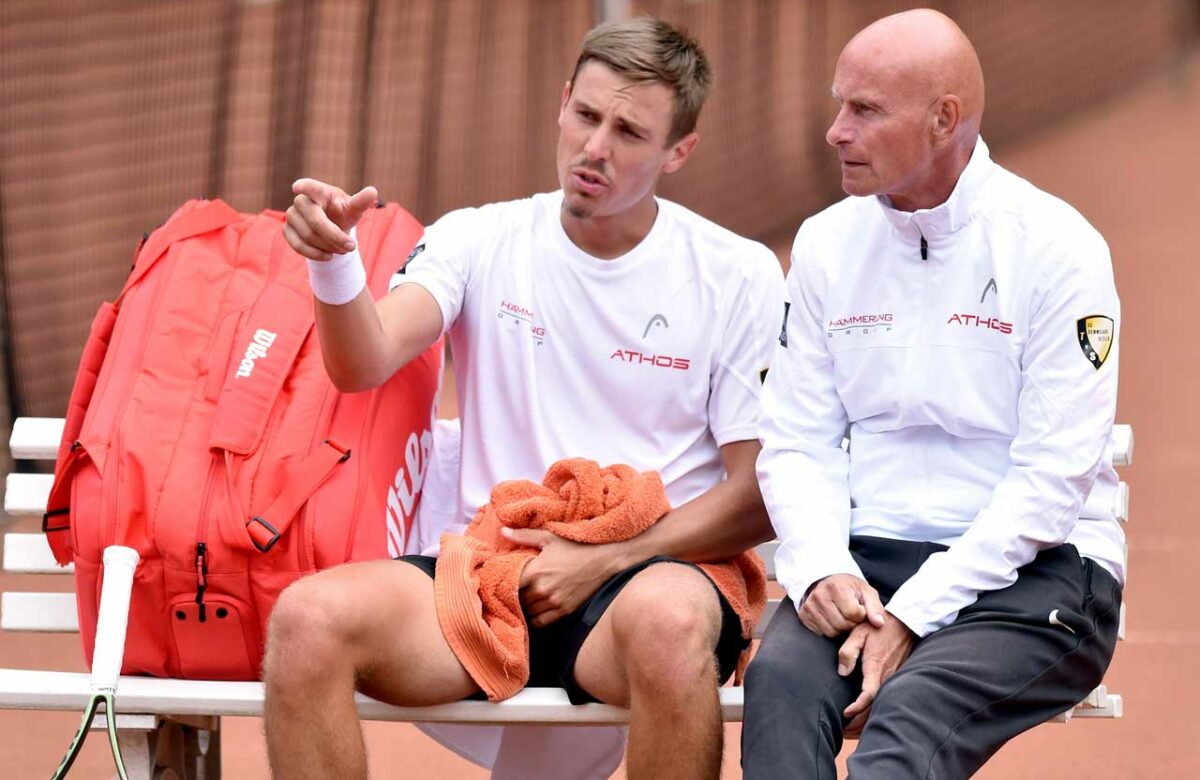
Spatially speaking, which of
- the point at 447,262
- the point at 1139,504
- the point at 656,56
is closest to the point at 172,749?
the point at 447,262

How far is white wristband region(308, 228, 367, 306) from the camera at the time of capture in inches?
126

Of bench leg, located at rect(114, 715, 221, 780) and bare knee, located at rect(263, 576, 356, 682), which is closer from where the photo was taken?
bare knee, located at rect(263, 576, 356, 682)

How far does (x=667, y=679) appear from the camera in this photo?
9.67 feet

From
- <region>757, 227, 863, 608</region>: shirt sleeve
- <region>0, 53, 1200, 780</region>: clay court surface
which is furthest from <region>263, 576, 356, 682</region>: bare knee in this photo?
<region>0, 53, 1200, 780</region>: clay court surface

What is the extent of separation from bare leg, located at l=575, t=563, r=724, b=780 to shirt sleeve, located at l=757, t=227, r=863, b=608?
21 centimetres

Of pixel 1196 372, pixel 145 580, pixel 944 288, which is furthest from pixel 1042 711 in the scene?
pixel 1196 372

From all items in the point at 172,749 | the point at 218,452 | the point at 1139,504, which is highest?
the point at 218,452

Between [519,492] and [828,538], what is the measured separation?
2.00ft

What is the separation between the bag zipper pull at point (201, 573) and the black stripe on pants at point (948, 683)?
985mm

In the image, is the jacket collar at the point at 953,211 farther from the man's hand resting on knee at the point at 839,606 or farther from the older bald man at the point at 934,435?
the man's hand resting on knee at the point at 839,606

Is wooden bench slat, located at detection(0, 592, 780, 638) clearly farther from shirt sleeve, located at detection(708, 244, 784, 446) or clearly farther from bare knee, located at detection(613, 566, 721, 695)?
bare knee, located at detection(613, 566, 721, 695)

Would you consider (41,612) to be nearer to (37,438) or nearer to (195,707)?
(37,438)

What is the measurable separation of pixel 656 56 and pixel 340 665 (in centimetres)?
137

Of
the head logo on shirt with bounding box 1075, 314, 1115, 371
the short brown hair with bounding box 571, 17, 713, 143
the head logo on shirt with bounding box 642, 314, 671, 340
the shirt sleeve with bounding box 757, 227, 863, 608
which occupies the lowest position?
the shirt sleeve with bounding box 757, 227, 863, 608
